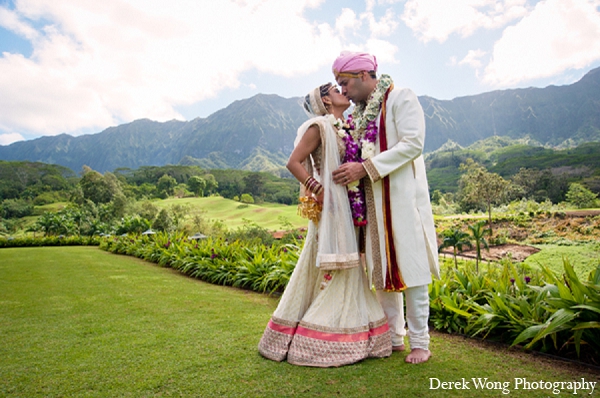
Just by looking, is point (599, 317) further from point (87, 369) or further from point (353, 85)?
point (87, 369)

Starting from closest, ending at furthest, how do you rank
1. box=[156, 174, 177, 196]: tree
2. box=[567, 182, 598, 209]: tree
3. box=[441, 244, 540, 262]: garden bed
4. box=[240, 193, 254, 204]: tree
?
box=[441, 244, 540, 262]: garden bed < box=[567, 182, 598, 209]: tree < box=[240, 193, 254, 204]: tree < box=[156, 174, 177, 196]: tree

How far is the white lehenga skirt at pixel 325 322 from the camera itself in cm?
217

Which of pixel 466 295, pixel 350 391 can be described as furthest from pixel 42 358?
pixel 466 295

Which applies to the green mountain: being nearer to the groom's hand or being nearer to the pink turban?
the pink turban

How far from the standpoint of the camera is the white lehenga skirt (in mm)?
2170

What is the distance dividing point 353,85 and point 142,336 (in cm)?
235

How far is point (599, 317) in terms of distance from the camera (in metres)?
2.12

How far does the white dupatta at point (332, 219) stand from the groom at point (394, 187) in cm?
8

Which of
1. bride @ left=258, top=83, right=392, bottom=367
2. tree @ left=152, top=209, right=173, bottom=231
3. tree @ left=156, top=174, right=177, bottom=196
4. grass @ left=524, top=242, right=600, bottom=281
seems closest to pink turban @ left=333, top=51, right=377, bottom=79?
bride @ left=258, top=83, right=392, bottom=367

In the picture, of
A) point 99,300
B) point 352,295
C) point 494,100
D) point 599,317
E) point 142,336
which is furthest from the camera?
point 494,100

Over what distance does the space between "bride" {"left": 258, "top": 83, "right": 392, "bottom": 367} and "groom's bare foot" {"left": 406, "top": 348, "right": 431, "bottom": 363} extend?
0.45ft

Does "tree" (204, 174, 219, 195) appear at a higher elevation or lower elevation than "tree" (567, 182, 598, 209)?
higher

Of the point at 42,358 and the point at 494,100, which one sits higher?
the point at 494,100

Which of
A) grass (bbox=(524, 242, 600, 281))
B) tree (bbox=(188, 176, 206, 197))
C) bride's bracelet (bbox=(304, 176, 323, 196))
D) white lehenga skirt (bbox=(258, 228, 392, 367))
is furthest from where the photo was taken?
tree (bbox=(188, 176, 206, 197))
